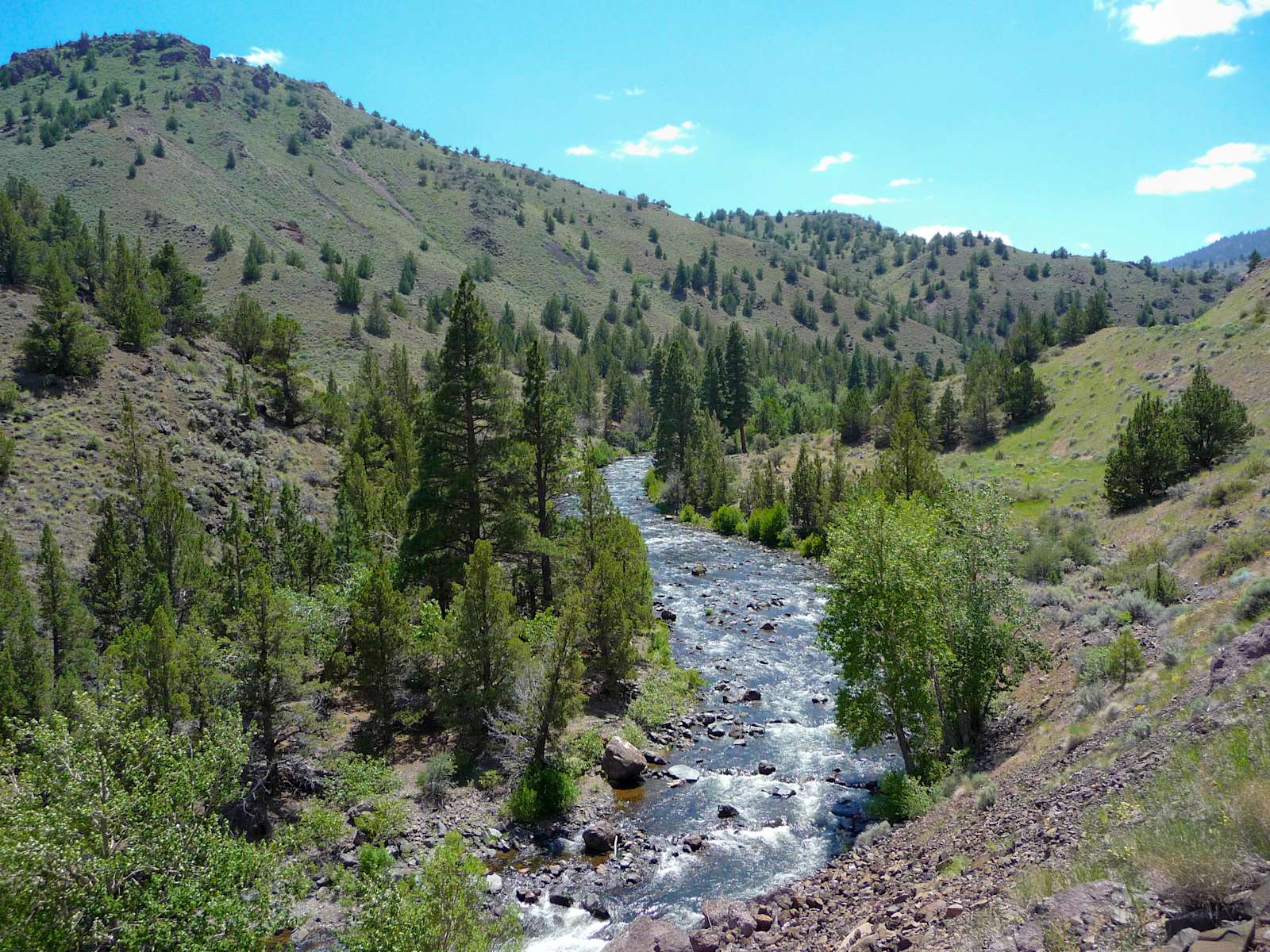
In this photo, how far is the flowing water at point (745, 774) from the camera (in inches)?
675

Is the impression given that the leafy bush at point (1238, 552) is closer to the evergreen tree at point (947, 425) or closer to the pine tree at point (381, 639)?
the pine tree at point (381, 639)

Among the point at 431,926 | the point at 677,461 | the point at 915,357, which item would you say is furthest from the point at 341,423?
the point at 915,357

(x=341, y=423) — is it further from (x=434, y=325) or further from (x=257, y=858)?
(x=434, y=325)

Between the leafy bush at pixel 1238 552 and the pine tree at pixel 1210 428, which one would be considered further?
the pine tree at pixel 1210 428

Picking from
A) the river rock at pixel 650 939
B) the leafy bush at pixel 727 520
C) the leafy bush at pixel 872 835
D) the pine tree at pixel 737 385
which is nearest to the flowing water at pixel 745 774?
the leafy bush at pixel 872 835

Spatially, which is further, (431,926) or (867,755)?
(867,755)

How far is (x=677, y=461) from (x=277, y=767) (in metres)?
59.2

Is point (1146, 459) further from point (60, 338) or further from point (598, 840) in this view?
point (60, 338)

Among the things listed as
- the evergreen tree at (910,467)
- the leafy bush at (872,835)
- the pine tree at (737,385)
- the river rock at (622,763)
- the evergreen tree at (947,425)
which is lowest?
the river rock at (622,763)

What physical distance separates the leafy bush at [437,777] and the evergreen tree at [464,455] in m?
8.99

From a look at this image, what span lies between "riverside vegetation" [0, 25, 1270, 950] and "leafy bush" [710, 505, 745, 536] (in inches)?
16.2

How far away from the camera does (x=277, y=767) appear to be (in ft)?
68.5

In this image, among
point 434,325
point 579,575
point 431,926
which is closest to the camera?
point 431,926

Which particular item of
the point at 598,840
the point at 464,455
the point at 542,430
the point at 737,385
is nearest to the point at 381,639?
the point at 464,455
